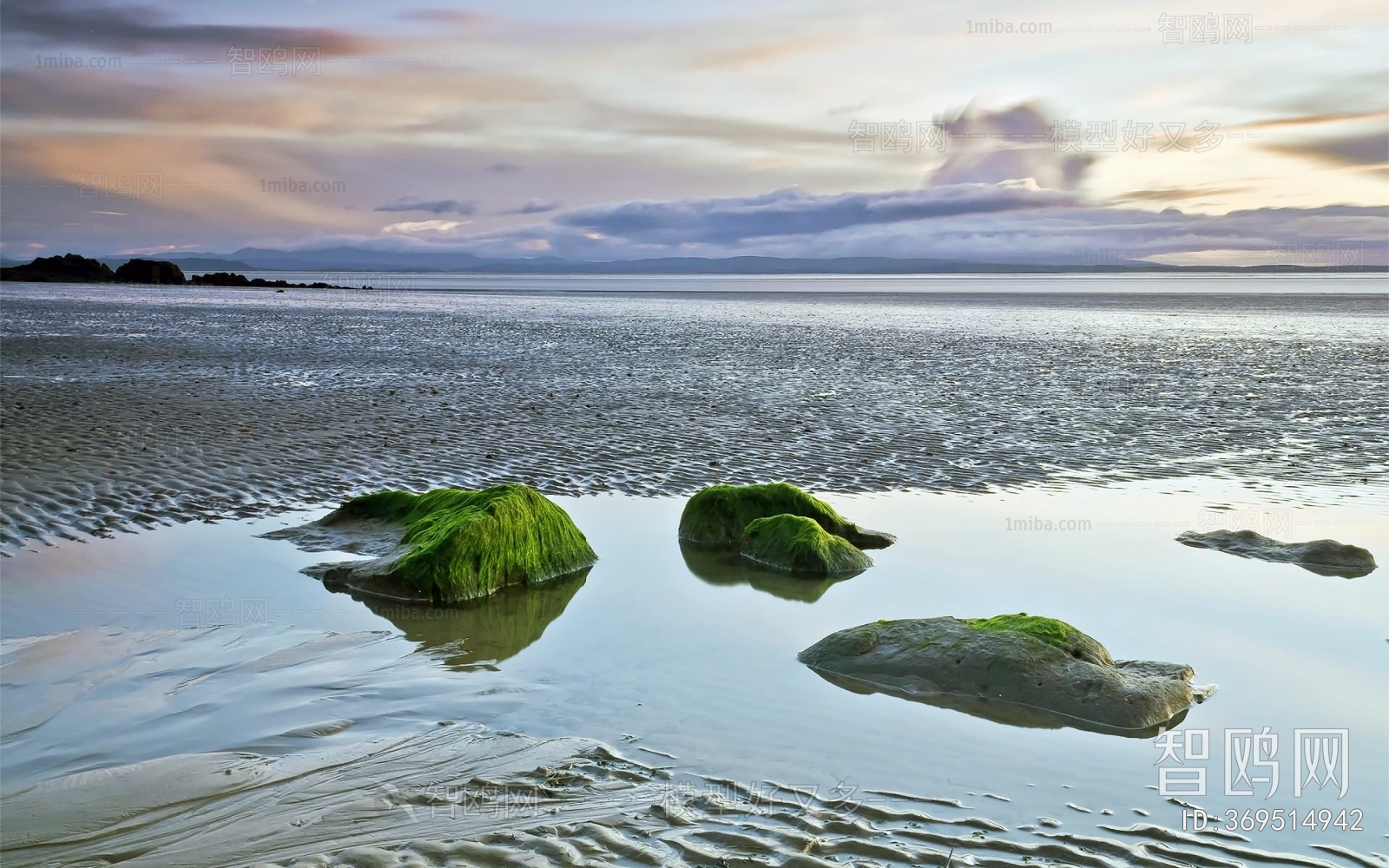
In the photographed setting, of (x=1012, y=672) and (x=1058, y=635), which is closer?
(x=1012, y=672)

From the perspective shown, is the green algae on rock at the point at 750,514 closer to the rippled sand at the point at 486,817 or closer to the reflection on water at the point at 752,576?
the reflection on water at the point at 752,576

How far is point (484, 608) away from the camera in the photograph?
8.76 meters

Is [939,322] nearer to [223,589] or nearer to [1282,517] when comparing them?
[1282,517]

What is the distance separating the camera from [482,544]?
361 inches

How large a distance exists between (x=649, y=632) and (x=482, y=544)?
182 cm

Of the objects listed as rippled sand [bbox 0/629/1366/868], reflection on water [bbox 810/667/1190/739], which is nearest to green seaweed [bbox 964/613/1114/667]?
reflection on water [bbox 810/667/1190/739]

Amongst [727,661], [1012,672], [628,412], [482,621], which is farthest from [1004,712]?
[628,412]

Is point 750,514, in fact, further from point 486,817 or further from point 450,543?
point 486,817

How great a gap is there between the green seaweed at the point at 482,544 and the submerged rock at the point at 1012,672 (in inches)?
114

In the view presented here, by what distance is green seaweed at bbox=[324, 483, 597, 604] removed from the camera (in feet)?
29.2

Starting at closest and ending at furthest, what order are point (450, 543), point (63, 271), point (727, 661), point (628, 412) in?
point (727, 661) → point (450, 543) → point (628, 412) → point (63, 271)

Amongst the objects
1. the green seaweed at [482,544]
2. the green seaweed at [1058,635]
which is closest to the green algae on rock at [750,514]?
the green seaweed at [482,544]

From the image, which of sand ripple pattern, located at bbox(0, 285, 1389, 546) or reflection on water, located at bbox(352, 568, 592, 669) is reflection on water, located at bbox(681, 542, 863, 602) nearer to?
reflection on water, located at bbox(352, 568, 592, 669)

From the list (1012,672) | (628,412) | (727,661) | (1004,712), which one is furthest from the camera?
(628,412)
